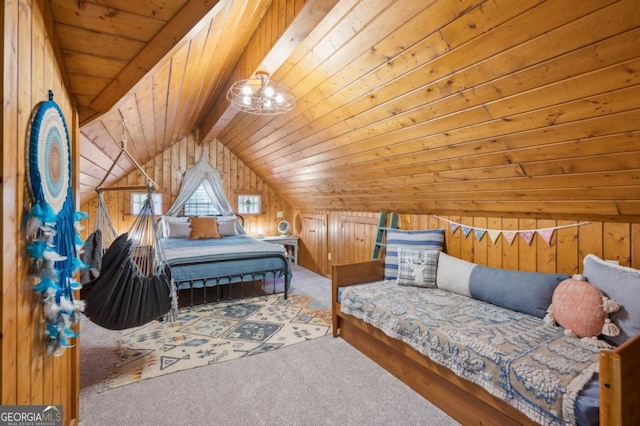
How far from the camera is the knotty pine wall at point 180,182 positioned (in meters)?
5.23

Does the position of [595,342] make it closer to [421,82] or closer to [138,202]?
[421,82]

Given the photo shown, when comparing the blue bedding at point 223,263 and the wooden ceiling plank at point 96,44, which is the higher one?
the wooden ceiling plank at point 96,44

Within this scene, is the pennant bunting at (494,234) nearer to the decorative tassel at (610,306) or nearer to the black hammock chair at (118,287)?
the decorative tassel at (610,306)

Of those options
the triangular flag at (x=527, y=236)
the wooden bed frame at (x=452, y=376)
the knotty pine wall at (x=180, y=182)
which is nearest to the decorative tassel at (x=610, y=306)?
the wooden bed frame at (x=452, y=376)

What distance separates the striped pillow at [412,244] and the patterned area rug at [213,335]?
34.0 inches

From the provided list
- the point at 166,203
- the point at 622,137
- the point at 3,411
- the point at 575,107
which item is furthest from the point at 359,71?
the point at 166,203

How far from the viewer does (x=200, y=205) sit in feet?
19.5

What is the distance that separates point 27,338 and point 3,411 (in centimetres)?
22

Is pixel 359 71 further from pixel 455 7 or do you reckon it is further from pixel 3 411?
pixel 3 411

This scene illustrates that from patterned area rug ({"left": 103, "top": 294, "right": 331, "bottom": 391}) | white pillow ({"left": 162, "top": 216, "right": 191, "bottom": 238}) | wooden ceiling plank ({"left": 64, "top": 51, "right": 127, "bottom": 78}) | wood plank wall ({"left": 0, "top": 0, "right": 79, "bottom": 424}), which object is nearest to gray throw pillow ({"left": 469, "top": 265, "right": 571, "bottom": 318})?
patterned area rug ({"left": 103, "top": 294, "right": 331, "bottom": 391})

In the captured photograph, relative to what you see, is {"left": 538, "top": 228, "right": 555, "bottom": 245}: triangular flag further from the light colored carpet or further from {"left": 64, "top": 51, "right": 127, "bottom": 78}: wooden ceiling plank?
{"left": 64, "top": 51, "right": 127, "bottom": 78}: wooden ceiling plank

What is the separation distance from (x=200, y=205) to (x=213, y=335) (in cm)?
347

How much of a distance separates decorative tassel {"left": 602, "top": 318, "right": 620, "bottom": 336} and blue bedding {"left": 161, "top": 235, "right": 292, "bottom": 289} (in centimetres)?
306

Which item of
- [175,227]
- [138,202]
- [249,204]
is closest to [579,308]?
[175,227]
